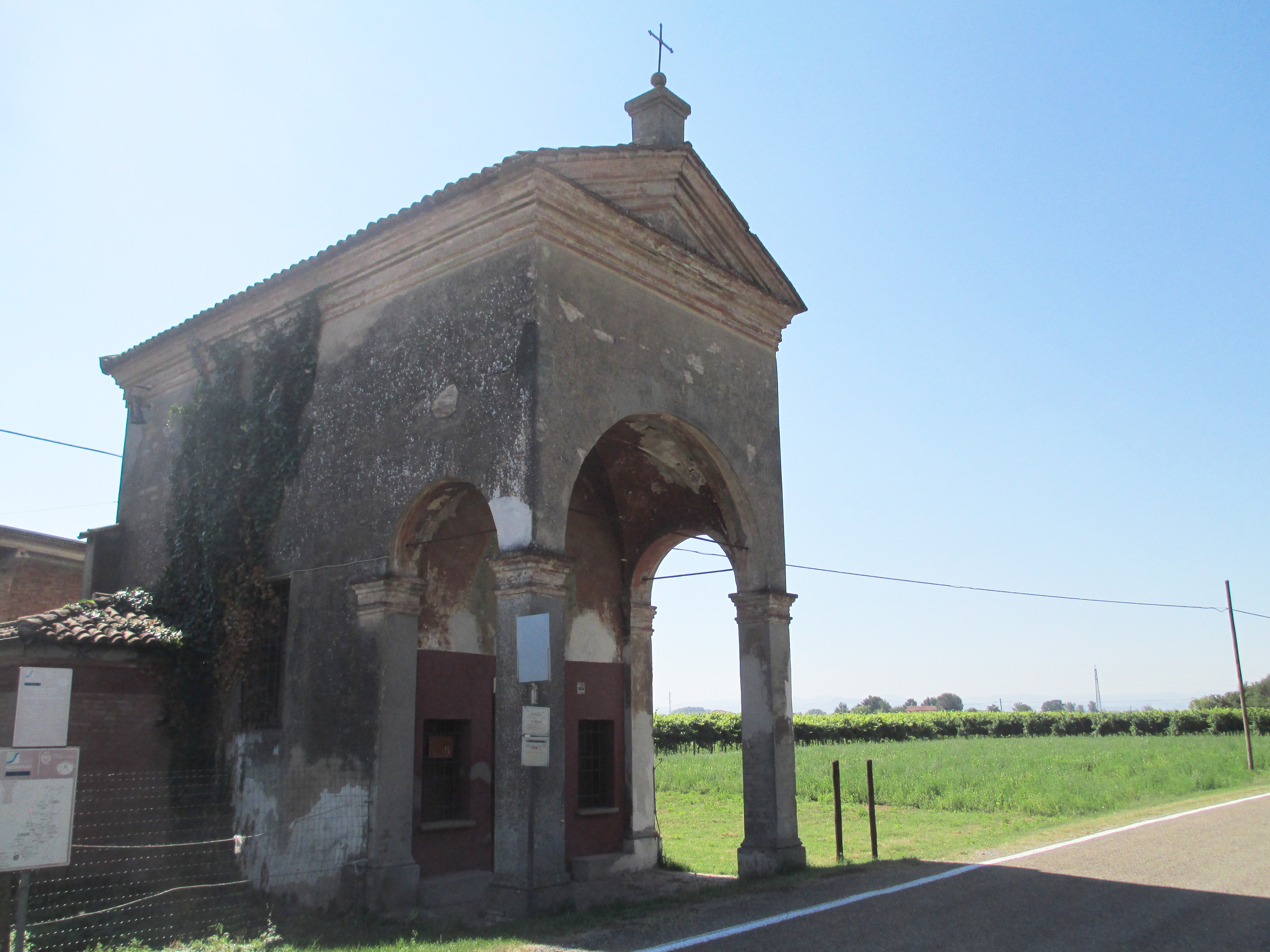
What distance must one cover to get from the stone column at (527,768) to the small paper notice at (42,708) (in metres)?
3.56

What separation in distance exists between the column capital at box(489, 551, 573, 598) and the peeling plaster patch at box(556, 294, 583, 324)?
2.55 metres

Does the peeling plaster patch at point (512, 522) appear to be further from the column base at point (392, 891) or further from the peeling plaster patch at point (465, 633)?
the column base at point (392, 891)

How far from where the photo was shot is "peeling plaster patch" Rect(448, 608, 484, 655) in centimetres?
1209

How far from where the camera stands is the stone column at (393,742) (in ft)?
32.6

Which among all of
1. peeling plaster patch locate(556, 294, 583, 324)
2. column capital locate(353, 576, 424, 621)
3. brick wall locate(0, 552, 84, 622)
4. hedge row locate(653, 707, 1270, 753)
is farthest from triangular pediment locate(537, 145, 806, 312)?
hedge row locate(653, 707, 1270, 753)

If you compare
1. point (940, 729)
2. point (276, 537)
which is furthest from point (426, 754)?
point (940, 729)

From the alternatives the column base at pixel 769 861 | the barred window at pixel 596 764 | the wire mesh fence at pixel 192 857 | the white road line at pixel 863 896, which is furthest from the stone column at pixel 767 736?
the wire mesh fence at pixel 192 857

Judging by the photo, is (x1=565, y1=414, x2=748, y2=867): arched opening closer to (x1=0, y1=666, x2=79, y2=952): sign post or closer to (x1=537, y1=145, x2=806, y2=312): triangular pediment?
(x1=537, y1=145, x2=806, y2=312): triangular pediment

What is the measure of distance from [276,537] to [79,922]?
4.61 metres

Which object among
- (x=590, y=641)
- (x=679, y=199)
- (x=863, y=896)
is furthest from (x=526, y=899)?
(x=679, y=199)

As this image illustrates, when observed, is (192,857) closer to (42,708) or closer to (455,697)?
(455,697)

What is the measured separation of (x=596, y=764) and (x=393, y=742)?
382 cm

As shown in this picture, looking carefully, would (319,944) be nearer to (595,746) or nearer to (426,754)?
(426,754)

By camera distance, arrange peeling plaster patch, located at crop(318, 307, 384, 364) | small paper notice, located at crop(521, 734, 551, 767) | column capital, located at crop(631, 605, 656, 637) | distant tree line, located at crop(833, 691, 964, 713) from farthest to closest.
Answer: distant tree line, located at crop(833, 691, 964, 713)
column capital, located at crop(631, 605, 656, 637)
peeling plaster patch, located at crop(318, 307, 384, 364)
small paper notice, located at crop(521, 734, 551, 767)
